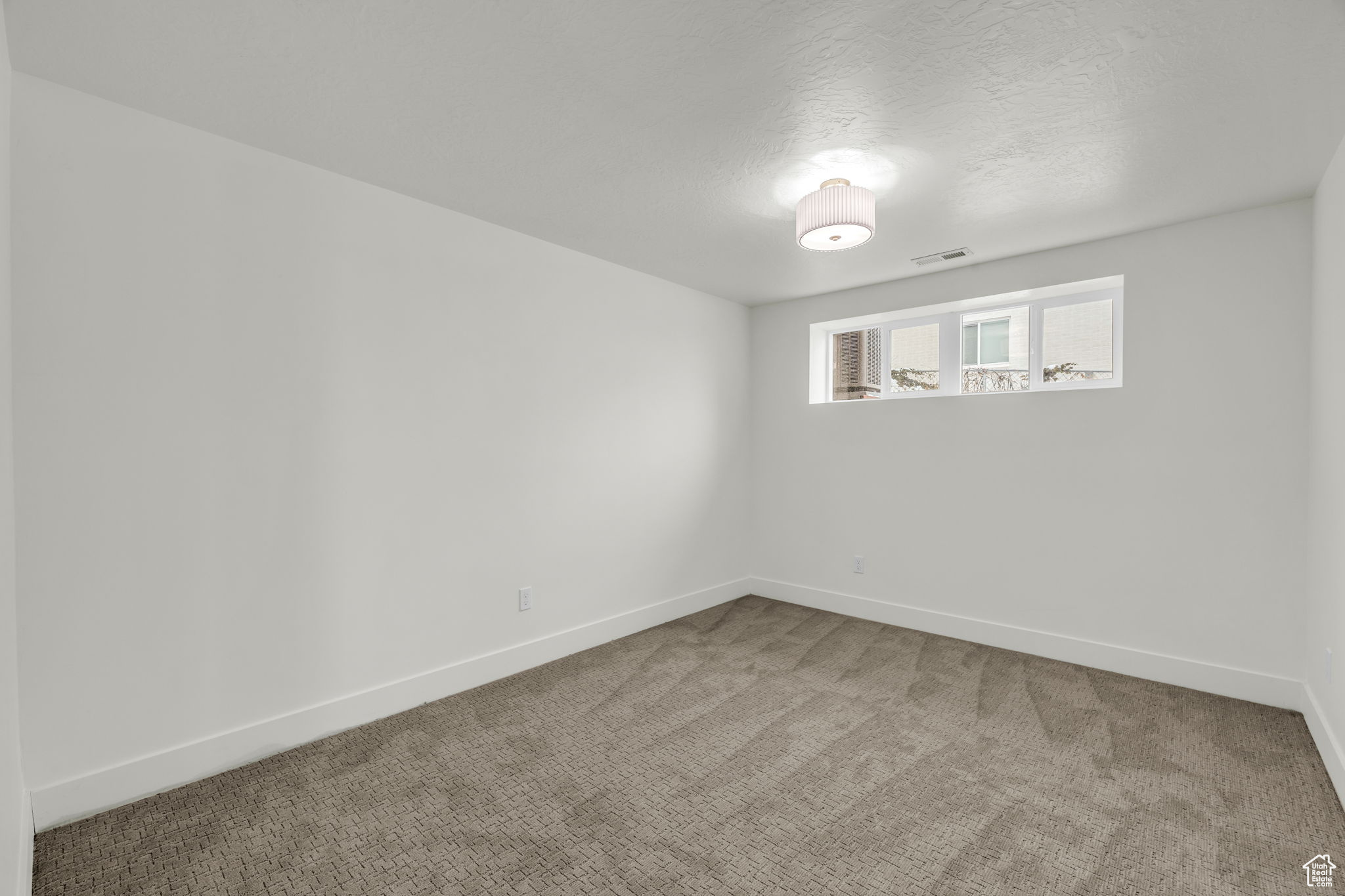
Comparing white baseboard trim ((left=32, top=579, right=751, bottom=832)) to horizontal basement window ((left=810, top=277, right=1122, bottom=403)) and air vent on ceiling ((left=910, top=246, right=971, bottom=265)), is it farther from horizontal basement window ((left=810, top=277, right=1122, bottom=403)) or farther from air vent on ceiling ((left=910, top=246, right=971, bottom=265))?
air vent on ceiling ((left=910, top=246, right=971, bottom=265))

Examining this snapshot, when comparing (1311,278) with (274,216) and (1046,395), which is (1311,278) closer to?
(1046,395)

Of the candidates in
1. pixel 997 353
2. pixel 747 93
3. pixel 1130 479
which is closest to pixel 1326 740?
pixel 1130 479

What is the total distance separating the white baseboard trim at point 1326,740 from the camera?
204cm

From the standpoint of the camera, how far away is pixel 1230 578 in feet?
9.50

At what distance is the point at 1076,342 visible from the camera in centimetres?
346

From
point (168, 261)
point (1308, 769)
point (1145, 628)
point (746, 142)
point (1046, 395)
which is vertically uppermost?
point (746, 142)

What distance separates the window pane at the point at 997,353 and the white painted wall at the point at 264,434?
235cm

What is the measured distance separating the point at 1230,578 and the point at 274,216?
453cm

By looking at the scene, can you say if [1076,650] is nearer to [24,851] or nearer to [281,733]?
[281,733]

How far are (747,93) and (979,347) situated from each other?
2642 millimetres

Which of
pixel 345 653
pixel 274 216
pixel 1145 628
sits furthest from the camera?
pixel 1145 628

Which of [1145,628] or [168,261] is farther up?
[168,261]

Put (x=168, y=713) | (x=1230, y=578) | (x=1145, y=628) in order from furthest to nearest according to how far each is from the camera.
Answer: (x=1145, y=628) < (x=1230, y=578) < (x=168, y=713)

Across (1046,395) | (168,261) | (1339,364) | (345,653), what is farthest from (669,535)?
(1339,364)
